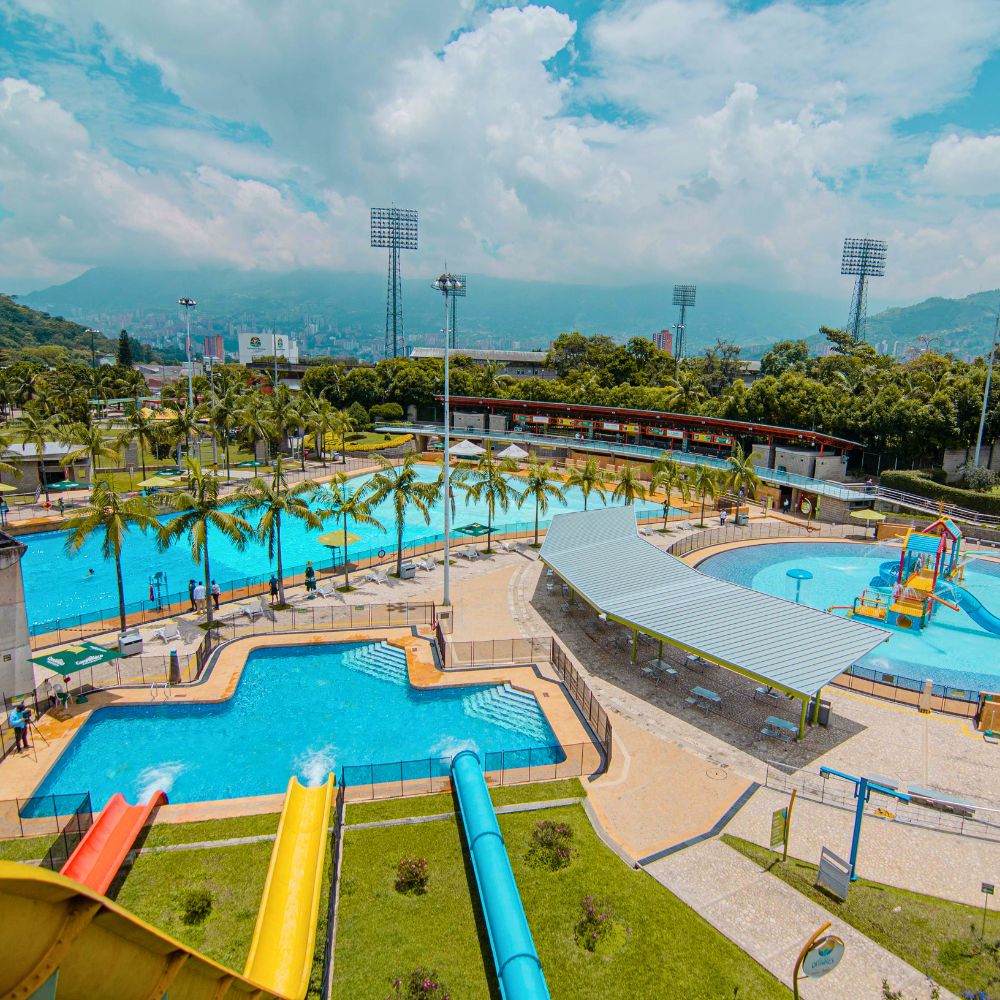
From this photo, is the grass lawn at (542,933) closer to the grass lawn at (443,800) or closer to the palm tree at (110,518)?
the grass lawn at (443,800)

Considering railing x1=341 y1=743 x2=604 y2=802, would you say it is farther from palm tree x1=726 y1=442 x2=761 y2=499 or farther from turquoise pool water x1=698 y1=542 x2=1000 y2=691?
palm tree x1=726 y1=442 x2=761 y2=499

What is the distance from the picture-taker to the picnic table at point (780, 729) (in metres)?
21.1

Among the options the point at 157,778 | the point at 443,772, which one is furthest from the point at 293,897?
the point at 157,778

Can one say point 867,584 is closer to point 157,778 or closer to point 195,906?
point 157,778

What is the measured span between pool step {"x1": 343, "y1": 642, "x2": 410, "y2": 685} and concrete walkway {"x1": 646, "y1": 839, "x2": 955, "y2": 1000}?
1274 cm

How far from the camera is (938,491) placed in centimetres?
5050

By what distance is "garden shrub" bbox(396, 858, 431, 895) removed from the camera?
1455cm

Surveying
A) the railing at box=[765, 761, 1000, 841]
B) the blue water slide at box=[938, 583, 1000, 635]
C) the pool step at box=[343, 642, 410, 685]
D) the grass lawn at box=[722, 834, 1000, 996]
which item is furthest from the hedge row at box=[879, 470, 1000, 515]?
the pool step at box=[343, 642, 410, 685]

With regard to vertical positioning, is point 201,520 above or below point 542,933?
above

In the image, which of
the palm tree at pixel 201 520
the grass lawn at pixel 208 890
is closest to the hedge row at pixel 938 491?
the palm tree at pixel 201 520

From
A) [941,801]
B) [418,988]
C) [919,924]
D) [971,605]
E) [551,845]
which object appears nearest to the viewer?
[418,988]

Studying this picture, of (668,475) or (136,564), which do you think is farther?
(668,475)

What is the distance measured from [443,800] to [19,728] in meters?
12.9

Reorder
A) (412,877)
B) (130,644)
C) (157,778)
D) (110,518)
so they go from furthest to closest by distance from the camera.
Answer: (110,518) < (130,644) < (157,778) < (412,877)
